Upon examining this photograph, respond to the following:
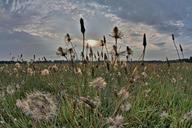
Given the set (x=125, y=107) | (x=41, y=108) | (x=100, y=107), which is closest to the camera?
(x=41, y=108)

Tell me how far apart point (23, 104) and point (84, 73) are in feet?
9.23

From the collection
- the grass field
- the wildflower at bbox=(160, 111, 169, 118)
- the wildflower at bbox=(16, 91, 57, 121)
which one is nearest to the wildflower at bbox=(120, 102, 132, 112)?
the grass field

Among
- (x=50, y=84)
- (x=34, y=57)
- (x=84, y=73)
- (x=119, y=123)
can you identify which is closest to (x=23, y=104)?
(x=119, y=123)

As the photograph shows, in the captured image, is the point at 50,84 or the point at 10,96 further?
the point at 50,84

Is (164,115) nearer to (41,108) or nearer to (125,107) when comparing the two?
(125,107)

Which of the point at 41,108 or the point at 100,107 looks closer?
the point at 41,108

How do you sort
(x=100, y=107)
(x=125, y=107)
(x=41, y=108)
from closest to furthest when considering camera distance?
1. (x=41, y=108)
2. (x=125, y=107)
3. (x=100, y=107)

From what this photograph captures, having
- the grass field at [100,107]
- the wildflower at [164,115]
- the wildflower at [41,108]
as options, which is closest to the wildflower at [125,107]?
the grass field at [100,107]

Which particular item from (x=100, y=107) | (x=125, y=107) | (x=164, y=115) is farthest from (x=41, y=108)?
(x=164, y=115)

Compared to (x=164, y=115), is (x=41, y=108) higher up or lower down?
higher up

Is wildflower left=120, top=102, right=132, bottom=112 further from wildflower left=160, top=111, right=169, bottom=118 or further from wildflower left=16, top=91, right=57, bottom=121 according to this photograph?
wildflower left=16, top=91, right=57, bottom=121

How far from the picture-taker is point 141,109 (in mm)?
5832

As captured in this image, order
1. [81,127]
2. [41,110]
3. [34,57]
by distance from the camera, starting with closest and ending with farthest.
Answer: [41,110] < [81,127] < [34,57]

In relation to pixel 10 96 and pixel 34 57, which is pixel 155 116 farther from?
pixel 34 57
